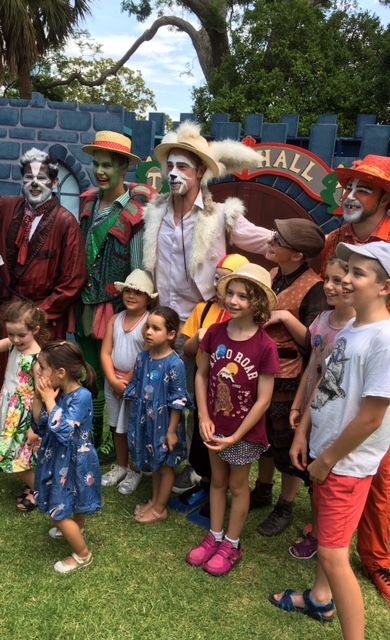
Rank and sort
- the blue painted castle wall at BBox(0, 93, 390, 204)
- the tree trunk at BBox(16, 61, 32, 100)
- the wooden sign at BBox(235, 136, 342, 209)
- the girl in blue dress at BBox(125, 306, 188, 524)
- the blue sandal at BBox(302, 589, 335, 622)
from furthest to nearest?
1. the tree trunk at BBox(16, 61, 32, 100)
2. the blue painted castle wall at BBox(0, 93, 390, 204)
3. the wooden sign at BBox(235, 136, 342, 209)
4. the girl in blue dress at BBox(125, 306, 188, 524)
5. the blue sandal at BBox(302, 589, 335, 622)

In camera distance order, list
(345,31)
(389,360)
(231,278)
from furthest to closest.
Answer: (345,31) → (231,278) → (389,360)

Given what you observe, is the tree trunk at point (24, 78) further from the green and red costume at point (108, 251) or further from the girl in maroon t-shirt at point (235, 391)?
the girl in maroon t-shirt at point (235, 391)

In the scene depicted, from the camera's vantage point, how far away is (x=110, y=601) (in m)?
2.30

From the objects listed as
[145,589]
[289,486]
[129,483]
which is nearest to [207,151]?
[289,486]

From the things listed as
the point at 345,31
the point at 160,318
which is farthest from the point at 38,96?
the point at 345,31

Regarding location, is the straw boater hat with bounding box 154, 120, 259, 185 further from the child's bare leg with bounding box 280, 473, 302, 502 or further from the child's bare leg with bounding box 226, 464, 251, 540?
the child's bare leg with bounding box 280, 473, 302, 502

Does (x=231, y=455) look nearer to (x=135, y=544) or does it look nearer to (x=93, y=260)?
(x=135, y=544)

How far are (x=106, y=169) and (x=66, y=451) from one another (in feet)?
5.54

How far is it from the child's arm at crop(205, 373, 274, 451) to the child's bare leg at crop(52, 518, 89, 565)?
2.37 feet

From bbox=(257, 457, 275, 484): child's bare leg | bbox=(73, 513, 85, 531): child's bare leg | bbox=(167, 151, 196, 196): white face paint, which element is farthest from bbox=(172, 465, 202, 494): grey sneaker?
bbox=(167, 151, 196, 196): white face paint

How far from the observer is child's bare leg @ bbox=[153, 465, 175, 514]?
2920 mm

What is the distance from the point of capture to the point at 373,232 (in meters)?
2.52

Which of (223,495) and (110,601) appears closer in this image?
(110,601)

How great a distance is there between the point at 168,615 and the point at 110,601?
0.26 meters
